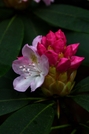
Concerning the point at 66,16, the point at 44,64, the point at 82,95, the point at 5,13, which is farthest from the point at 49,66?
the point at 5,13

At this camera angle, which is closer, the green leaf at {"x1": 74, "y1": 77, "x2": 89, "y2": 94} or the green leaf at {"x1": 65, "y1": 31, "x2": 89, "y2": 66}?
the green leaf at {"x1": 74, "y1": 77, "x2": 89, "y2": 94}

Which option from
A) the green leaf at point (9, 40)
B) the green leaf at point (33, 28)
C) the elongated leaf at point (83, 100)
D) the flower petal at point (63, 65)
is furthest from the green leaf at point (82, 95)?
the green leaf at point (33, 28)

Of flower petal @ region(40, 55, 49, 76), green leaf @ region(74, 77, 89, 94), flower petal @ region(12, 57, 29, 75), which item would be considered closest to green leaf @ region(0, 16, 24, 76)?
flower petal @ region(12, 57, 29, 75)

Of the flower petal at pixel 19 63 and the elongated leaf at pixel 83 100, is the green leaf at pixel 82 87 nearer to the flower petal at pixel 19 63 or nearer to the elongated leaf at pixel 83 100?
the elongated leaf at pixel 83 100

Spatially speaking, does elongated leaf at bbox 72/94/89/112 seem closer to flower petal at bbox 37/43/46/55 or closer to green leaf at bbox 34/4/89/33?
flower petal at bbox 37/43/46/55

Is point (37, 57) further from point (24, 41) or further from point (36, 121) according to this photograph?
point (24, 41)

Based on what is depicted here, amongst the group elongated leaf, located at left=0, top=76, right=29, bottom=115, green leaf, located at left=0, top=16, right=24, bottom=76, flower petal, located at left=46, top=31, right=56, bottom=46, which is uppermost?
flower petal, located at left=46, top=31, right=56, bottom=46
